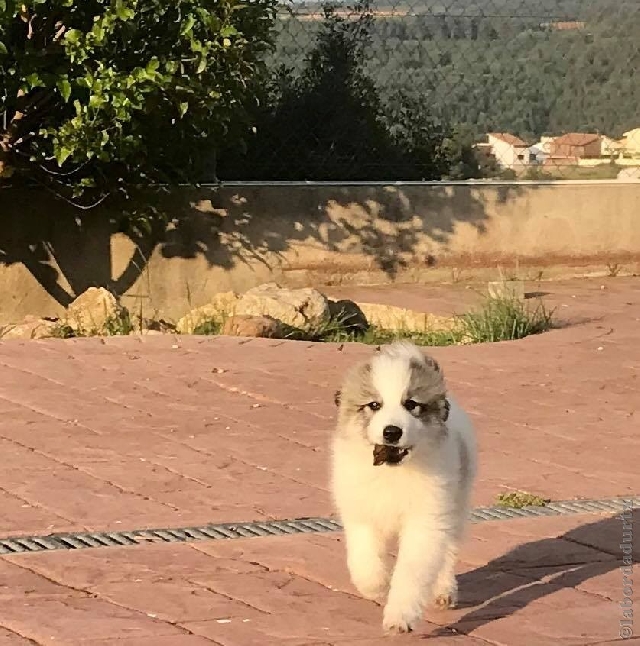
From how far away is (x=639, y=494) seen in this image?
662 cm

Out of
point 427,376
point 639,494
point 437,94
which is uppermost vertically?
point 437,94

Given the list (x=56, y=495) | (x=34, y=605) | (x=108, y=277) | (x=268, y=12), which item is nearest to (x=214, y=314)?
(x=108, y=277)

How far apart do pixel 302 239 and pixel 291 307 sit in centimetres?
175

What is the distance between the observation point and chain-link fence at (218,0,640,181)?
13.1m

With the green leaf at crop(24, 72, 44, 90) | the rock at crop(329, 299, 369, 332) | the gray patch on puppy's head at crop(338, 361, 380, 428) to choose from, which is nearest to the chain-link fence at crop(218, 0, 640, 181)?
the rock at crop(329, 299, 369, 332)

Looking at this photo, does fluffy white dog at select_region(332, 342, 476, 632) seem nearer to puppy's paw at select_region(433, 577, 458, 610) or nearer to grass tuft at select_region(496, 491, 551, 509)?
puppy's paw at select_region(433, 577, 458, 610)

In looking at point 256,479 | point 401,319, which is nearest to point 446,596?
point 256,479

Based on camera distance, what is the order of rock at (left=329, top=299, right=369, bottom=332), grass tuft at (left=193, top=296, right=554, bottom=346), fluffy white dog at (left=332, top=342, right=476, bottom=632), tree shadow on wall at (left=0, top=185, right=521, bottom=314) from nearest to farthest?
fluffy white dog at (left=332, top=342, right=476, bottom=632)
grass tuft at (left=193, top=296, right=554, bottom=346)
rock at (left=329, top=299, right=369, bottom=332)
tree shadow on wall at (left=0, top=185, right=521, bottom=314)

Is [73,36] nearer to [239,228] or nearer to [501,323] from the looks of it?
[239,228]

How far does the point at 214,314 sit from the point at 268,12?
2.40 m

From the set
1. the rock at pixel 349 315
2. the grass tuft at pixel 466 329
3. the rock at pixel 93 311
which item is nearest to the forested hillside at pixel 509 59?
the rock at pixel 349 315

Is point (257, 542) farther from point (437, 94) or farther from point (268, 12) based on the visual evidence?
point (437, 94)

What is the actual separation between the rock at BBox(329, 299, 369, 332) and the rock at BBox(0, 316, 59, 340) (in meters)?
2.07

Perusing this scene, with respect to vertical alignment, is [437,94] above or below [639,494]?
above
